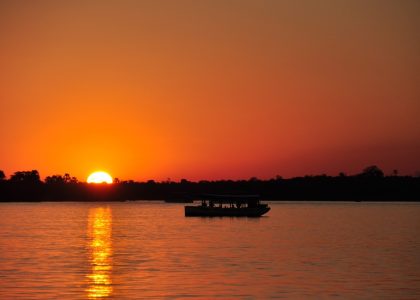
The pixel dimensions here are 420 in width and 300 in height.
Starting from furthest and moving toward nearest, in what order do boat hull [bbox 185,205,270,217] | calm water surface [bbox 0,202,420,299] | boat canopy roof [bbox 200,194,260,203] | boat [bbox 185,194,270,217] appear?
boat hull [bbox 185,205,270,217] < boat [bbox 185,194,270,217] < boat canopy roof [bbox 200,194,260,203] < calm water surface [bbox 0,202,420,299]

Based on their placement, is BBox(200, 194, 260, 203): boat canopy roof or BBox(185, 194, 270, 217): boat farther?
BBox(185, 194, 270, 217): boat

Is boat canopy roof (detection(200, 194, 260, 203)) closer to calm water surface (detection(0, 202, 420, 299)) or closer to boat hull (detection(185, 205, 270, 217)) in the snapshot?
boat hull (detection(185, 205, 270, 217))

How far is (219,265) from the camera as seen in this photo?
6438cm

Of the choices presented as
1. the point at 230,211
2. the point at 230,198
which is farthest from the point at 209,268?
the point at 230,211

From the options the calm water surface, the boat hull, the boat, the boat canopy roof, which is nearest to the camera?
the calm water surface

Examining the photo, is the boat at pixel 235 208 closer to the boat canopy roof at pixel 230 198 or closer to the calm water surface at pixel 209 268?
the boat canopy roof at pixel 230 198

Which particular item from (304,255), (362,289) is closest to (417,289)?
(362,289)

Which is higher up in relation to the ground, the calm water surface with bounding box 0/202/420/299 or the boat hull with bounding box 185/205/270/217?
the boat hull with bounding box 185/205/270/217

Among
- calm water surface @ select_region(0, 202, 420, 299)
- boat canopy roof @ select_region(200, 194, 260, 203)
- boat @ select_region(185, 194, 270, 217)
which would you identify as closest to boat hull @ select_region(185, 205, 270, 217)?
boat @ select_region(185, 194, 270, 217)

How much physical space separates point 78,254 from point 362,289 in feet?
114

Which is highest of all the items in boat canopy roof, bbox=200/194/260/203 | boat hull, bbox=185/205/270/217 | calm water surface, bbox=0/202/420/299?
boat canopy roof, bbox=200/194/260/203

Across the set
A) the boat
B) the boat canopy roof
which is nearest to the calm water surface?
the boat canopy roof

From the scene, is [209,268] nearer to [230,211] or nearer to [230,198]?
[230,198]

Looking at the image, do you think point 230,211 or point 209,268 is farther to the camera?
point 230,211
